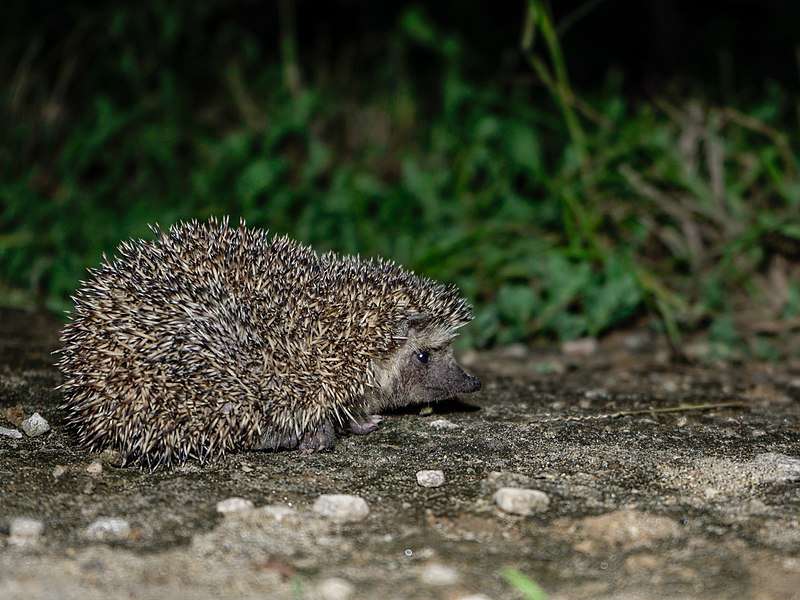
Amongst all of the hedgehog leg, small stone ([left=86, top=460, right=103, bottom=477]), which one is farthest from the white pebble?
the hedgehog leg

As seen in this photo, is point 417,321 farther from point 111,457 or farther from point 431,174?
point 431,174

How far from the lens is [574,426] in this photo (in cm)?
477

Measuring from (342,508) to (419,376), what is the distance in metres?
1.29

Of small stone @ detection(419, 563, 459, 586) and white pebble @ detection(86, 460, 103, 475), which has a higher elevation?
white pebble @ detection(86, 460, 103, 475)

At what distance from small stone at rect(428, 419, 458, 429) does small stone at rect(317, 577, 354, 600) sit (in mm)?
1673

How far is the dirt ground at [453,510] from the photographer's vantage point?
125 inches

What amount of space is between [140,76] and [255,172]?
234 centimetres

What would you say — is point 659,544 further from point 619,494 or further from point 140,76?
point 140,76

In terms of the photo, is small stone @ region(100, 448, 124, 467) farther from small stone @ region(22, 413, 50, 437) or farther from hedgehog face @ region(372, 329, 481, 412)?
hedgehog face @ region(372, 329, 481, 412)

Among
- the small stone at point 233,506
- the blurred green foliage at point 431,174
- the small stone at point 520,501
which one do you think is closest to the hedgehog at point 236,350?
the small stone at point 233,506

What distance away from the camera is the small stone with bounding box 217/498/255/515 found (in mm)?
3658

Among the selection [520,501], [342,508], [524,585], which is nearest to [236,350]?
[342,508]

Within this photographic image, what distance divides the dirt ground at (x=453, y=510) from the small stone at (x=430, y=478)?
39mm

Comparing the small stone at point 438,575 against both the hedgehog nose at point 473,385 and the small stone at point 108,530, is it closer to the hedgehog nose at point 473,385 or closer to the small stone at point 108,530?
the small stone at point 108,530
